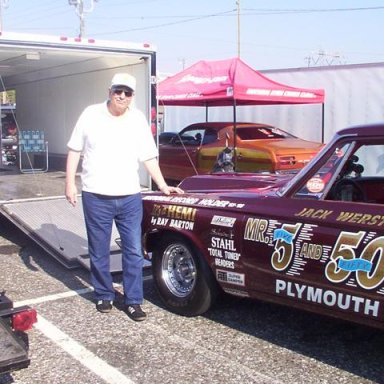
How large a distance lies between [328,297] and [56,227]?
13.5 ft

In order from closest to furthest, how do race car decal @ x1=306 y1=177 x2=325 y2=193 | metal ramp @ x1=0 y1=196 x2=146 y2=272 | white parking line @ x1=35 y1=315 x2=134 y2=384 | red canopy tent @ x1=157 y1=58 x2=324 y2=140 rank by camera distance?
white parking line @ x1=35 y1=315 x2=134 y2=384 → race car decal @ x1=306 y1=177 x2=325 y2=193 → metal ramp @ x1=0 y1=196 x2=146 y2=272 → red canopy tent @ x1=157 y1=58 x2=324 y2=140

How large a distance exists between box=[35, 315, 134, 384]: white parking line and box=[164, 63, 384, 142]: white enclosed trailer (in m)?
9.17

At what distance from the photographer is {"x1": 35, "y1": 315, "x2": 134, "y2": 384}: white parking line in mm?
3614

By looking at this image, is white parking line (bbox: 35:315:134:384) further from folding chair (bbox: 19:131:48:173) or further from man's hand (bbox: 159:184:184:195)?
folding chair (bbox: 19:131:48:173)

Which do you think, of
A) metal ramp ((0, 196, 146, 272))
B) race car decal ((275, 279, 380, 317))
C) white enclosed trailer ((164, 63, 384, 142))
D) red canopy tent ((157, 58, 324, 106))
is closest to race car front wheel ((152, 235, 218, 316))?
race car decal ((275, 279, 380, 317))

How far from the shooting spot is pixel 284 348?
404 centimetres

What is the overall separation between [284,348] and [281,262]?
70 centimetres

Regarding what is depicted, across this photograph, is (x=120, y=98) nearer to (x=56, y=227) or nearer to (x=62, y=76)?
(x=56, y=227)

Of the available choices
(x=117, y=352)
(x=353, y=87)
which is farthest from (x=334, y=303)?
(x=353, y=87)

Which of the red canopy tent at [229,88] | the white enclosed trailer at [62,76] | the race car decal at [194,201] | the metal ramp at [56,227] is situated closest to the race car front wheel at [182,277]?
the race car decal at [194,201]

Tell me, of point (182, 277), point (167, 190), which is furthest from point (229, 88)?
point (182, 277)

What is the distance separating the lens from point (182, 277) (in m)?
4.71

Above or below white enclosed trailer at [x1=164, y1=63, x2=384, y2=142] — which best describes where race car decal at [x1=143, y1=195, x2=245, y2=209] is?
below

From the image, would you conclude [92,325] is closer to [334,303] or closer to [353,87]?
[334,303]
